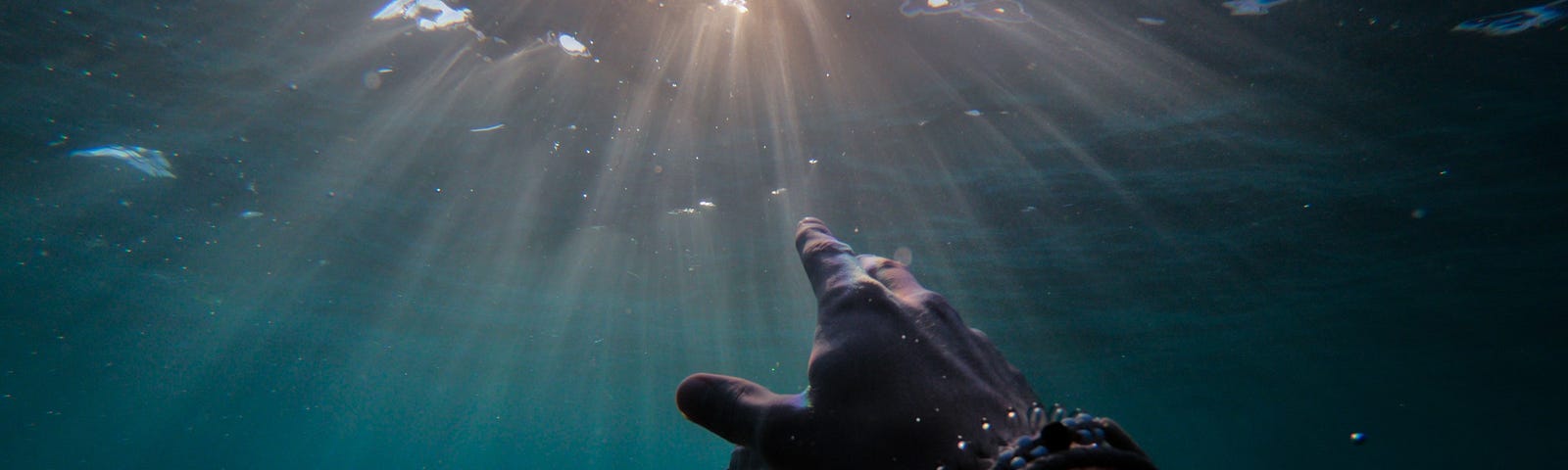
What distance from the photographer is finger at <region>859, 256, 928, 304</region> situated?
2.00 metres

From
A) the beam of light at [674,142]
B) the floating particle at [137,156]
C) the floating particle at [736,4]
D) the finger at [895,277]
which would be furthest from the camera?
the floating particle at [137,156]

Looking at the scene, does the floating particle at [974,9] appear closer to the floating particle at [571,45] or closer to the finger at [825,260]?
the floating particle at [571,45]

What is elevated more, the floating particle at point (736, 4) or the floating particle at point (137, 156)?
the floating particle at point (736, 4)

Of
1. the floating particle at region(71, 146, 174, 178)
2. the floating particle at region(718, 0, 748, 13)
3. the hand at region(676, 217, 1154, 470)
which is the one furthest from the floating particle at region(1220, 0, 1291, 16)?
the floating particle at region(71, 146, 174, 178)

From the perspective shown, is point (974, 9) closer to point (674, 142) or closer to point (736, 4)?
point (736, 4)

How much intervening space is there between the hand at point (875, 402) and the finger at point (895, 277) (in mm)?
129

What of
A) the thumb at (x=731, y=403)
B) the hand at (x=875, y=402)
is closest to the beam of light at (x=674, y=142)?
the hand at (x=875, y=402)

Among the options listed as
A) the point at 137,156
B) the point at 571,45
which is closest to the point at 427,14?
the point at 571,45

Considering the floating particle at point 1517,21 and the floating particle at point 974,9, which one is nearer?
the floating particle at point 1517,21

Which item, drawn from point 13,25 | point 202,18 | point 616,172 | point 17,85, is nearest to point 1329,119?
point 616,172

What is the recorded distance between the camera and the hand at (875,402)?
157cm

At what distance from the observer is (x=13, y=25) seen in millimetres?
10609

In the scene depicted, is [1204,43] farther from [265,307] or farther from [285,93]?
[265,307]

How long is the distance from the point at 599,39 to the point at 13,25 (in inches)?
394
